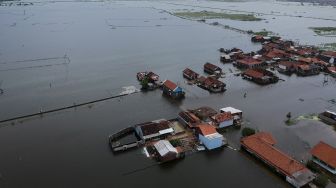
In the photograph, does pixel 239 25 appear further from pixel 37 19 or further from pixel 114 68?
pixel 37 19

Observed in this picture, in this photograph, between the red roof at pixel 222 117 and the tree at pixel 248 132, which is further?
the red roof at pixel 222 117

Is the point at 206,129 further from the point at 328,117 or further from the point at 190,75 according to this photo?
the point at 190,75

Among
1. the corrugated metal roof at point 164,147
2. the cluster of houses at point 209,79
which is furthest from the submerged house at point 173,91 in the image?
the corrugated metal roof at point 164,147

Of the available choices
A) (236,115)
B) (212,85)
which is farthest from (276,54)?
(236,115)

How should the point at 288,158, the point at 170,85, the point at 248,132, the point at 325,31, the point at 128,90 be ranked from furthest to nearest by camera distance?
the point at 325,31
the point at 128,90
the point at 170,85
the point at 248,132
the point at 288,158

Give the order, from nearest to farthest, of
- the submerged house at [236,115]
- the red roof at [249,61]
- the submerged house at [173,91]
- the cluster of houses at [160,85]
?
the submerged house at [236,115]
the submerged house at [173,91]
the cluster of houses at [160,85]
the red roof at [249,61]

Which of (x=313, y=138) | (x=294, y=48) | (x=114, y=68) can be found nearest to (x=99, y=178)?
(x=313, y=138)

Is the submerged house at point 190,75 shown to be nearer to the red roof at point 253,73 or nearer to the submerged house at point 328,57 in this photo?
the red roof at point 253,73
